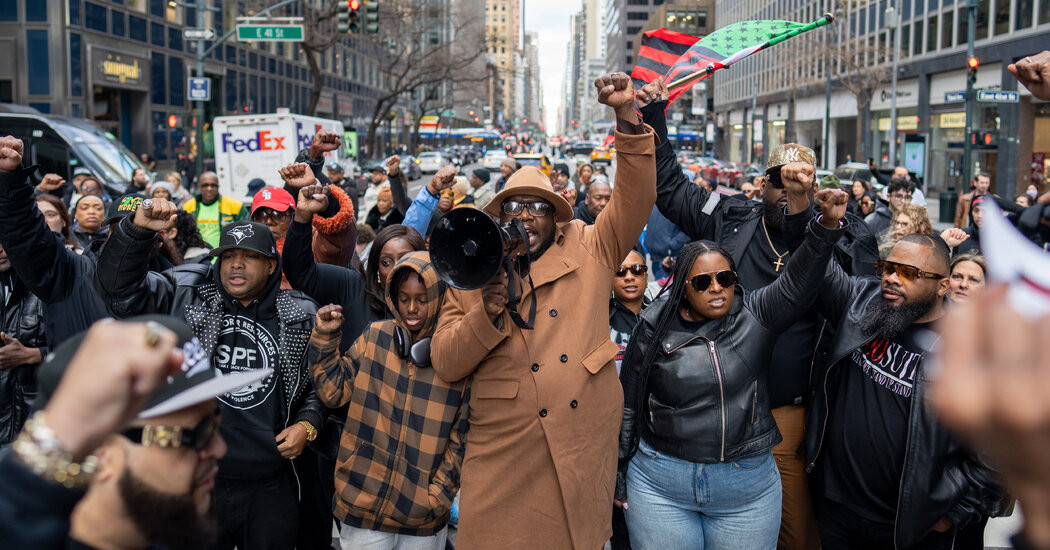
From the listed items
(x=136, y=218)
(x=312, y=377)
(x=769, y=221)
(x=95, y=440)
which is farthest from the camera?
(x=769, y=221)

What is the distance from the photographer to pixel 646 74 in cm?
513

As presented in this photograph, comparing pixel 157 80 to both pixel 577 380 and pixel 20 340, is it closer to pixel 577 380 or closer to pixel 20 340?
pixel 20 340

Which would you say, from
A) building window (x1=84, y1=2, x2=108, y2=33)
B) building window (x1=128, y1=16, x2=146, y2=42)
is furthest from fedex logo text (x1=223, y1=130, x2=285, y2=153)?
building window (x1=128, y1=16, x2=146, y2=42)

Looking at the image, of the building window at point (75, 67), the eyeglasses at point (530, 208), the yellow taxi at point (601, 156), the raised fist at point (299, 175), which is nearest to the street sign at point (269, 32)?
the building window at point (75, 67)

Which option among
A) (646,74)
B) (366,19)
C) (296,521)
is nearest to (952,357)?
(296,521)

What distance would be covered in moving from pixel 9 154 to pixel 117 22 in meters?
29.5

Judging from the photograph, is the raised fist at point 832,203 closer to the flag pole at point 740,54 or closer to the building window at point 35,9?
the flag pole at point 740,54

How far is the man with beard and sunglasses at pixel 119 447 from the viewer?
136cm

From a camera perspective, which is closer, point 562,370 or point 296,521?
point 562,370

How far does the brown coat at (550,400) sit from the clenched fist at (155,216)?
1180mm

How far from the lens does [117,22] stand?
1128 inches

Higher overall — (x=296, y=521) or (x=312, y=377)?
(x=312, y=377)

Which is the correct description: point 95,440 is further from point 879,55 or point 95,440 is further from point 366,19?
point 879,55

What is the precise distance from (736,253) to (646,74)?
1.43 metres
